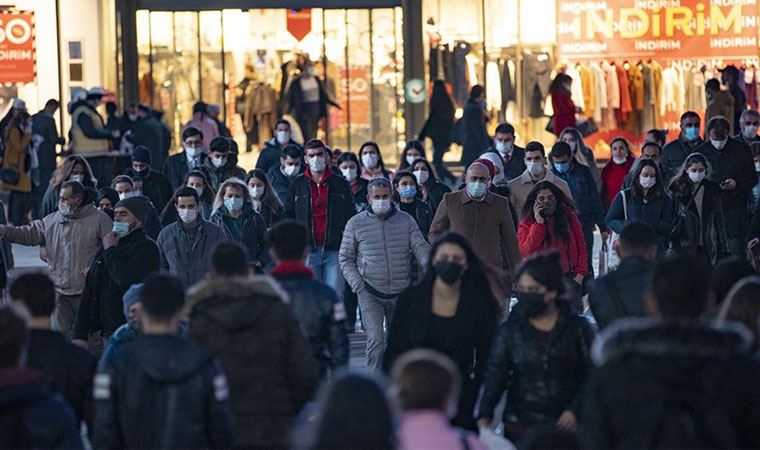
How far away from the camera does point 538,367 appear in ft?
26.9

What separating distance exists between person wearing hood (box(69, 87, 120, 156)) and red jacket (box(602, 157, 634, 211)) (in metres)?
7.69

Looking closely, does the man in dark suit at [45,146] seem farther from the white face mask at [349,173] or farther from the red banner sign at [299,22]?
the white face mask at [349,173]

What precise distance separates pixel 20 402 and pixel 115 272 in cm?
481

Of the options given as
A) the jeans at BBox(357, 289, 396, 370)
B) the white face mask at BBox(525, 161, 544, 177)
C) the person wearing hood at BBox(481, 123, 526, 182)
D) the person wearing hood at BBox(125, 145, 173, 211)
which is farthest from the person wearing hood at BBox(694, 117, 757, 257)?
the person wearing hood at BBox(125, 145, 173, 211)

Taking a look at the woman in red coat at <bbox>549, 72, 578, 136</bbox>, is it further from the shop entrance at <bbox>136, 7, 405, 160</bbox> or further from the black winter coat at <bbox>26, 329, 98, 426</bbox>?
the black winter coat at <bbox>26, 329, 98, 426</bbox>

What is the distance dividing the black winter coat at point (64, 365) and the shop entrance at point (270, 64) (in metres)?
22.5

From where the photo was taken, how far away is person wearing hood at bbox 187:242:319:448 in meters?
7.42

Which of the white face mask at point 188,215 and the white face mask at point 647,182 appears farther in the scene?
the white face mask at point 647,182

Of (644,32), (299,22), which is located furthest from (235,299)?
(299,22)

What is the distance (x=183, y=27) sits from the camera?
1208 inches

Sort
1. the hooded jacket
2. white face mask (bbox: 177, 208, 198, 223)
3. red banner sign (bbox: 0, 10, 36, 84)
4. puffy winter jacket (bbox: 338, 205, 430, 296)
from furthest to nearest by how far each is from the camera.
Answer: red banner sign (bbox: 0, 10, 36, 84)
puffy winter jacket (bbox: 338, 205, 430, 296)
white face mask (bbox: 177, 208, 198, 223)
the hooded jacket

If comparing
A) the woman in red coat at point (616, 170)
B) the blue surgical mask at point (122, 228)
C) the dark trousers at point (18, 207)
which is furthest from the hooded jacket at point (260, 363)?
the dark trousers at point (18, 207)

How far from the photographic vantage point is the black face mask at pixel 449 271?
887 centimetres

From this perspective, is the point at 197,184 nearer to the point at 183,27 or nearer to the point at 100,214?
the point at 100,214
